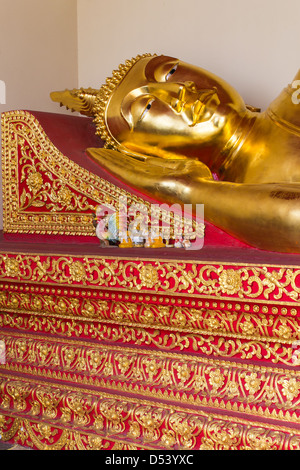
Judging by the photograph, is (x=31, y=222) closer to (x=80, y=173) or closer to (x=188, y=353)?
(x=80, y=173)

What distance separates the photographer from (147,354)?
4.85 ft

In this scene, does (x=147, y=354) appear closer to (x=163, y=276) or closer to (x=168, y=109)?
(x=163, y=276)

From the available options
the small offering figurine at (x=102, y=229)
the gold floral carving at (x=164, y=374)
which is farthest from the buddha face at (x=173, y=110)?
the gold floral carving at (x=164, y=374)

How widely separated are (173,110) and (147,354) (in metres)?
0.79

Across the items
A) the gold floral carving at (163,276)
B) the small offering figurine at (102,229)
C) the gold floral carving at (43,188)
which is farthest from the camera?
the gold floral carving at (43,188)

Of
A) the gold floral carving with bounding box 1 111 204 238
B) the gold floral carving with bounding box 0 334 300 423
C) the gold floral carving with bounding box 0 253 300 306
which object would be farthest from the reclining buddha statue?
the gold floral carving with bounding box 0 334 300 423

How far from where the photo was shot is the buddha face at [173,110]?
1.82 metres

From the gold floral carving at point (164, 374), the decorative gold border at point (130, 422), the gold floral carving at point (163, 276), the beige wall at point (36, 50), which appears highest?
the beige wall at point (36, 50)

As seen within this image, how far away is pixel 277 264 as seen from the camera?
121 cm

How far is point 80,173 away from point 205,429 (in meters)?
0.86

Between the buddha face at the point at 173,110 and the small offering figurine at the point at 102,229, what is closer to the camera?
the small offering figurine at the point at 102,229

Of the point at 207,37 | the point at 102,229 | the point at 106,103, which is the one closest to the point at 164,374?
the point at 102,229

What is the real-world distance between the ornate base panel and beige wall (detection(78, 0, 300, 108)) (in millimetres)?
1356

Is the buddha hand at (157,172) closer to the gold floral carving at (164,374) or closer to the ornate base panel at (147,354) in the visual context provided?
the ornate base panel at (147,354)
